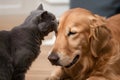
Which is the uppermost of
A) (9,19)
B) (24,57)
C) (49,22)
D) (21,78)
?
(49,22)

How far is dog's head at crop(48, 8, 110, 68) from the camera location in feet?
5.85

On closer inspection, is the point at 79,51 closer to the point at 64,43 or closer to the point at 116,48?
the point at 64,43

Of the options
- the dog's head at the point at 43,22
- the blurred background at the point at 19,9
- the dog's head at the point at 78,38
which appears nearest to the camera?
the dog's head at the point at 78,38

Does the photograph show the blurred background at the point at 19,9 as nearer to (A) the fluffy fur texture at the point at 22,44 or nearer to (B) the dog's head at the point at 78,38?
(A) the fluffy fur texture at the point at 22,44

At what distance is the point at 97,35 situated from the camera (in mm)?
1834

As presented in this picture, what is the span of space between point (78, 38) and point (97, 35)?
0.11 metres

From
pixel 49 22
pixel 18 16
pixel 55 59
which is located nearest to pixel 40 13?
pixel 49 22

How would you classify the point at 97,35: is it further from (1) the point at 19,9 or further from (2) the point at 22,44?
(1) the point at 19,9

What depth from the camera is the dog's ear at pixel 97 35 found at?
1.83 metres

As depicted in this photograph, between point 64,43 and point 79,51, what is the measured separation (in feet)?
0.31

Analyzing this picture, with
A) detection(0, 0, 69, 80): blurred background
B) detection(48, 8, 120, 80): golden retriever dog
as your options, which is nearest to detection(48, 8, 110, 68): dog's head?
detection(48, 8, 120, 80): golden retriever dog

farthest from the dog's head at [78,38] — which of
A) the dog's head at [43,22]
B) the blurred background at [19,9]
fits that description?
the blurred background at [19,9]

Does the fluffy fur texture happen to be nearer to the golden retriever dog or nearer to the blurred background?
the golden retriever dog

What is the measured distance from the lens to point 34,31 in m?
2.05
